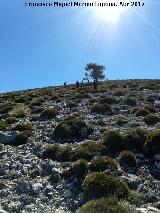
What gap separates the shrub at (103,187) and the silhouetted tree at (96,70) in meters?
78.8

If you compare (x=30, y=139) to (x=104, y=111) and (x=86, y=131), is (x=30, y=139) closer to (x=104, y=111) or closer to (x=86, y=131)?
(x=86, y=131)

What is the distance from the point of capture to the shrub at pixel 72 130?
94.6 feet

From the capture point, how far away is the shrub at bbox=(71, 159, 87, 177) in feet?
69.6

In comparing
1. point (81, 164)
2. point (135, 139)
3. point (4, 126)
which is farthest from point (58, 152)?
point (4, 126)

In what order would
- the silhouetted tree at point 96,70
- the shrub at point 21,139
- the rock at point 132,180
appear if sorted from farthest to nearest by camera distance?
the silhouetted tree at point 96,70
the shrub at point 21,139
the rock at point 132,180

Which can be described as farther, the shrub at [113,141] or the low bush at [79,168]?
the shrub at [113,141]

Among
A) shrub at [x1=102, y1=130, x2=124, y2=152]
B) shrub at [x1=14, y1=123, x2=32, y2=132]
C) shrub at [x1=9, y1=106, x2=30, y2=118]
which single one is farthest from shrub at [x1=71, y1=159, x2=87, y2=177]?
shrub at [x1=9, y1=106, x2=30, y2=118]

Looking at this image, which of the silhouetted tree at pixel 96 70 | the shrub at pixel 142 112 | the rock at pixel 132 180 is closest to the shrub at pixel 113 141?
the rock at pixel 132 180

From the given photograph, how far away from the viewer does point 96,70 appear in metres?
100

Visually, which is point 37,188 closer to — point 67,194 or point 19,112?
point 67,194

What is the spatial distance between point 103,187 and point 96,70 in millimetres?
82355

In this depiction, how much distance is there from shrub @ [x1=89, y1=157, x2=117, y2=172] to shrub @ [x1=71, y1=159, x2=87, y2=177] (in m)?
0.34

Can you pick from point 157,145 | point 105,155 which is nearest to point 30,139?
point 105,155

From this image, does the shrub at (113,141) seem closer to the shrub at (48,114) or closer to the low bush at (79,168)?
the low bush at (79,168)
